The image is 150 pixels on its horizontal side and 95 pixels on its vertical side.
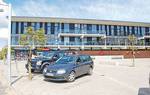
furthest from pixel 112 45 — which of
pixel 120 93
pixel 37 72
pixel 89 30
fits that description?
pixel 120 93

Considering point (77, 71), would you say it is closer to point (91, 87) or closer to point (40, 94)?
point (91, 87)

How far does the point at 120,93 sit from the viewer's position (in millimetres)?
10000

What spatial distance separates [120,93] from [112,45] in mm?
45996

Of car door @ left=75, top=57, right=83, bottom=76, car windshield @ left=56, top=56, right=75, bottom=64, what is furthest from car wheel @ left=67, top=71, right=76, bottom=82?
car windshield @ left=56, top=56, right=75, bottom=64

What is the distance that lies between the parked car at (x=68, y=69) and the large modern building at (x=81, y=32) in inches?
1418

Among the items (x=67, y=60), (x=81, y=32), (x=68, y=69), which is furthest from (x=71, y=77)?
(x=81, y=32)

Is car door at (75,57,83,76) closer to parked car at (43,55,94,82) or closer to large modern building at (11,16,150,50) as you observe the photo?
parked car at (43,55,94,82)

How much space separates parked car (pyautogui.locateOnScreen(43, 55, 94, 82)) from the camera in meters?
12.9

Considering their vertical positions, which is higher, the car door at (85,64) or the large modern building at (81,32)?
the large modern building at (81,32)

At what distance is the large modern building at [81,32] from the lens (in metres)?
53.2

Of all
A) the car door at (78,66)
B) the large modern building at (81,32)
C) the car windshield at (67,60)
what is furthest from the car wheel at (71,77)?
the large modern building at (81,32)

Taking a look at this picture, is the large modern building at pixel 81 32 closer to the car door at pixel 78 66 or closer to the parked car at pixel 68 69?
the parked car at pixel 68 69

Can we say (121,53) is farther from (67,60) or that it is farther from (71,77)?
(71,77)

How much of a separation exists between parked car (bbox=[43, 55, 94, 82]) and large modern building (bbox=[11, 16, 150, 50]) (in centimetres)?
3601
